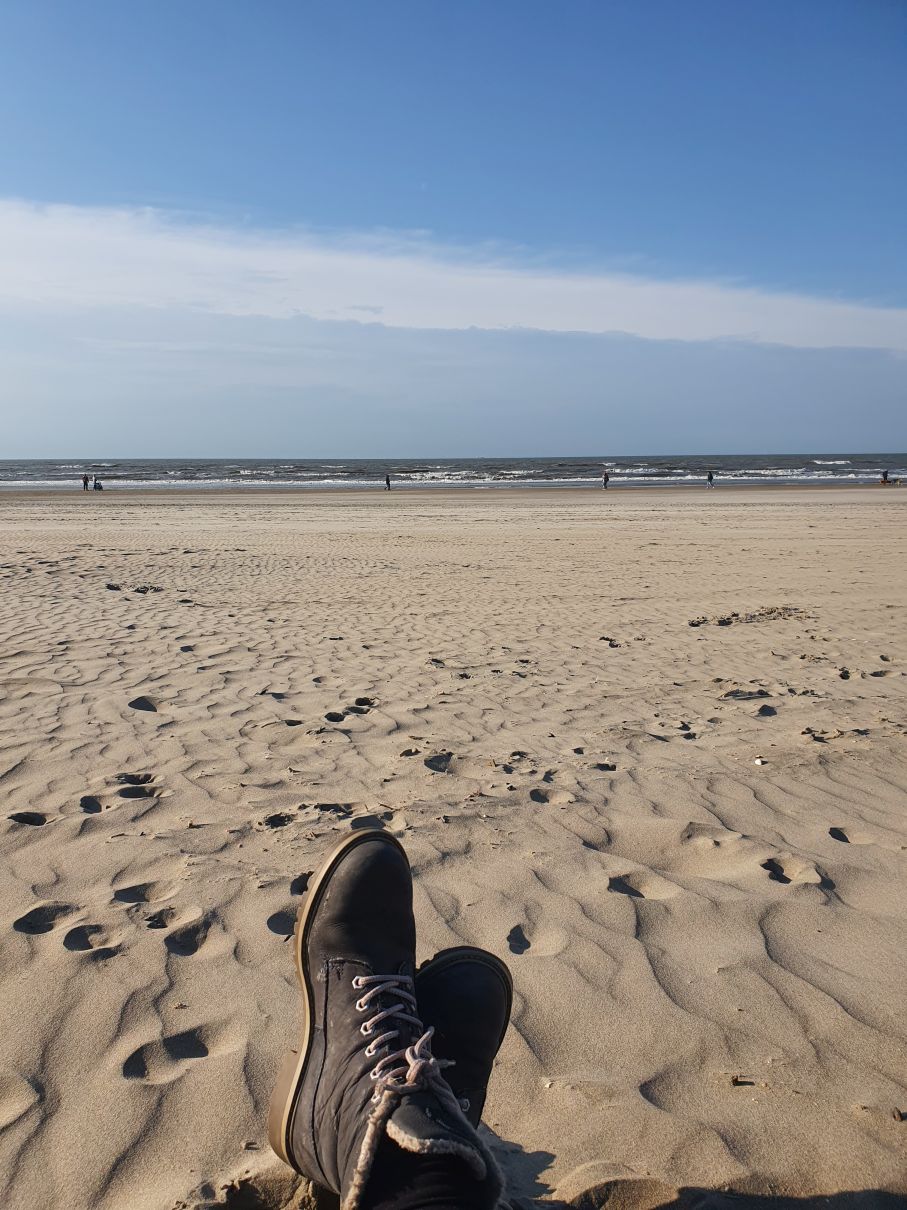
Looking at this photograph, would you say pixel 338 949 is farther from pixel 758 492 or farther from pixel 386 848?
pixel 758 492

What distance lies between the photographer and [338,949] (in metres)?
1.93

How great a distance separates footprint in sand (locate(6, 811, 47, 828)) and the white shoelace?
1.84 metres

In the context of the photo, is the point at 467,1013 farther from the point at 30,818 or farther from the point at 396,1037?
the point at 30,818

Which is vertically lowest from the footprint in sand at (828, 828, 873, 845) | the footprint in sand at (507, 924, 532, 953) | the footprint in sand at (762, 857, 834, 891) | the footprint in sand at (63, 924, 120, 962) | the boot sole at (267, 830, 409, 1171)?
the footprint in sand at (828, 828, 873, 845)

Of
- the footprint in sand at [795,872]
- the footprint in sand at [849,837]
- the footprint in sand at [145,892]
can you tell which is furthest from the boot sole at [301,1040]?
the footprint in sand at [849,837]

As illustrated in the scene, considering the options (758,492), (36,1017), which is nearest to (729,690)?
(36,1017)

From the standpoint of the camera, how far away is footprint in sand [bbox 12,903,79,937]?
245 centimetres

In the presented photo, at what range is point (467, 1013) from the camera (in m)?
1.81

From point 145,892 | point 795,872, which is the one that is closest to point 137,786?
point 145,892

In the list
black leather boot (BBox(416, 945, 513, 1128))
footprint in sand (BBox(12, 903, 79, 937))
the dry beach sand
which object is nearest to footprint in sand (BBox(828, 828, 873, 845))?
the dry beach sand

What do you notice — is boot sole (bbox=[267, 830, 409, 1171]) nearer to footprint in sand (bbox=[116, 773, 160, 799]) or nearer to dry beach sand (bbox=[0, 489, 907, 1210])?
dry beach sand (bbox=[0, 489, 907, 1210])

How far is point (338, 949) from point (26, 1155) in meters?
0.69

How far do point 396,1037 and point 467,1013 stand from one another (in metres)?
0.17

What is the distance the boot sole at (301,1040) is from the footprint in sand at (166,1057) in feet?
0.85
